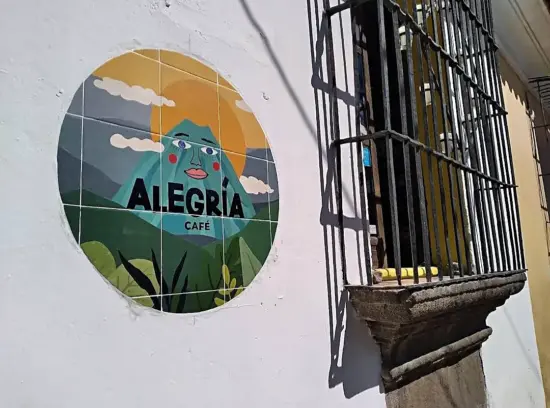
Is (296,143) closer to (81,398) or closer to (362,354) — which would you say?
(362,354)

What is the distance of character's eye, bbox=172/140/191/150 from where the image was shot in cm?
108

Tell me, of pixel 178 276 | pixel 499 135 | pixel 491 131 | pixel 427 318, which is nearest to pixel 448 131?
pixel 491 131

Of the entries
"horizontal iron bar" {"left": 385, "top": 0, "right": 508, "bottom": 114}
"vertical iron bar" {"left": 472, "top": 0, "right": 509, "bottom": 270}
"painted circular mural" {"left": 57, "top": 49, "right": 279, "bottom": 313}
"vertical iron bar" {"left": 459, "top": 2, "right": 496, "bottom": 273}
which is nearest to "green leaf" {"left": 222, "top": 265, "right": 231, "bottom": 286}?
"painted circular mural" {"left": 57, "top": 49, "right": 279, "bottom": 313}

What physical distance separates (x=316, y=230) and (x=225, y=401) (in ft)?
2.07

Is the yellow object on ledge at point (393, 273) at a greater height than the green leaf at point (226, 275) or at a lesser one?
lesser

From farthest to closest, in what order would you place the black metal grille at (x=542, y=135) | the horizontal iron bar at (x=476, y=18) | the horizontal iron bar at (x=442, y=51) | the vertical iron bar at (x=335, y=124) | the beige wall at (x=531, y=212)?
the black metal grille at (x=542, y=135)
the beige wall at (x=531, y=212)
the horizontal iron bar at (x=476, y=18)
the horizontal iron bar at (x=442, y=51)
the vertical iron bar at (x=335, y=124)

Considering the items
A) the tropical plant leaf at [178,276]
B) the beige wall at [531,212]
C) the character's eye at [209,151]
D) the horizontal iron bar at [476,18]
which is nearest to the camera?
the tropical plant leaf at [178,276]

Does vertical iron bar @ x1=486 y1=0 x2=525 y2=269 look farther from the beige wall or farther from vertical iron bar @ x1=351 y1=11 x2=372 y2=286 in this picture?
vertical iron bar @ x1=351 y1=11 x2=372 y2=286

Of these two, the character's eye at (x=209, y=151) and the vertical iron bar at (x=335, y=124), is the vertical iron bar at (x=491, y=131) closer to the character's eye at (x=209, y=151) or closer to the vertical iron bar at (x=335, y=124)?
the vertical iron bar at (x=335, y=124)

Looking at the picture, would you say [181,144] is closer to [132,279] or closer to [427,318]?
[132,279]

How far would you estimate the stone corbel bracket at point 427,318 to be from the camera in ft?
4.93

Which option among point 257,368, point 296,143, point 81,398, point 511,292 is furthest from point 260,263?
point 511,292

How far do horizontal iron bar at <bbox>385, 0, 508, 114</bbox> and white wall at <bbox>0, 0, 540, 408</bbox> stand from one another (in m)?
0.34

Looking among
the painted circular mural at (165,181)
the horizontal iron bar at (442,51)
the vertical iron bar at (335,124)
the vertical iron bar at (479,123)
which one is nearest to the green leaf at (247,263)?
the painted circular mural at (165,181)
